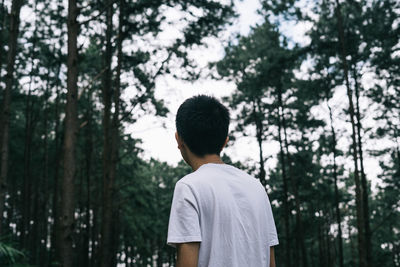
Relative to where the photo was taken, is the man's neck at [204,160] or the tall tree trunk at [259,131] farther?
the tall tree trunk at [259,131]

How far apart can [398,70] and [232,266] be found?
17.4 meters

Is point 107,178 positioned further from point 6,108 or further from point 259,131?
point 259,131

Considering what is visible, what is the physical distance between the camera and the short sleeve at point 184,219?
1.45 metres

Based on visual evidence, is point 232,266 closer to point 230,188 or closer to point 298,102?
point 230,188

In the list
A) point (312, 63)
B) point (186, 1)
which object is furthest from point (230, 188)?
point (312, 63)

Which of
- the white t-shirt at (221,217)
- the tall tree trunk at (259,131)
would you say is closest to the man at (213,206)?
the white t-shirt at (221,217)

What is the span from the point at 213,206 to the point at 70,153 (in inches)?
218

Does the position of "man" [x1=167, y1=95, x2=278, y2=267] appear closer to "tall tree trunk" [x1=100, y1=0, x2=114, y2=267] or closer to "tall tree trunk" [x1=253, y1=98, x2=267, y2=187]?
"tall tree trunk" [x1=100, y1=0, x2=114, y2=267]

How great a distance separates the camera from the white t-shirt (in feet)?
4.85

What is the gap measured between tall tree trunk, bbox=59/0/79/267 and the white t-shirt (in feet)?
16.8

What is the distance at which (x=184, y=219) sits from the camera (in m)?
1.46

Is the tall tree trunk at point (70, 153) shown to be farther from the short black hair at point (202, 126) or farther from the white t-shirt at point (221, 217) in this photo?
the white t-shirt at point (221, 217)

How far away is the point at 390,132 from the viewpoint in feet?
68.6

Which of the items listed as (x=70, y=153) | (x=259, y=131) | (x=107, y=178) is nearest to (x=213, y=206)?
(x=70, y=153)
